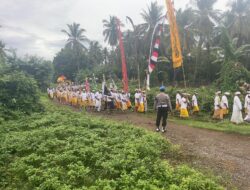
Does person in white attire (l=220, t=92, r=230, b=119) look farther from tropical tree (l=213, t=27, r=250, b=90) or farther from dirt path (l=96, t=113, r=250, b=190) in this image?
tropical tree (l=213, t=27, r=250, b=90)

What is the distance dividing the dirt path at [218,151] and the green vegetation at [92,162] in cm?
72

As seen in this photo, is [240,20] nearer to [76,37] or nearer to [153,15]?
[153,15]

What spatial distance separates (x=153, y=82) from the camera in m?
38.8

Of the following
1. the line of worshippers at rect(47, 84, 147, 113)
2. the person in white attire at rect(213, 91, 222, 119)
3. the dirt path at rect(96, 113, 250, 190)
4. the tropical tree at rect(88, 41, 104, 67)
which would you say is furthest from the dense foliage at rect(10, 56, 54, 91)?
the tropical tree at rect(88, 41, 104, 67)

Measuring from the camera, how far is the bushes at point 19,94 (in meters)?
18.2

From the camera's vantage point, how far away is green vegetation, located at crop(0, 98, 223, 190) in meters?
6.93

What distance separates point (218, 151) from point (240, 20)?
2981 cm

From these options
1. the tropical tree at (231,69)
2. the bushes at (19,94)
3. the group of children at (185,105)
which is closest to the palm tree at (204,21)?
the tropical tree at (231,69)

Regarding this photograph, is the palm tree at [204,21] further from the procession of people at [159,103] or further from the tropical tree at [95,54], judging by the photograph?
the tropical tree at [95,54]

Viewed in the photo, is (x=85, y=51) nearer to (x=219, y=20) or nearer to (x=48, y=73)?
(x=48, y=73)

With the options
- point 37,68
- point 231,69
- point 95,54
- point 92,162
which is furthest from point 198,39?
point 92,162

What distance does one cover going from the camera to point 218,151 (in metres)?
9.69

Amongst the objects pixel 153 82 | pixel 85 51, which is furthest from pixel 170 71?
pixel 85 51

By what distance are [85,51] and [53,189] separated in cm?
6016
